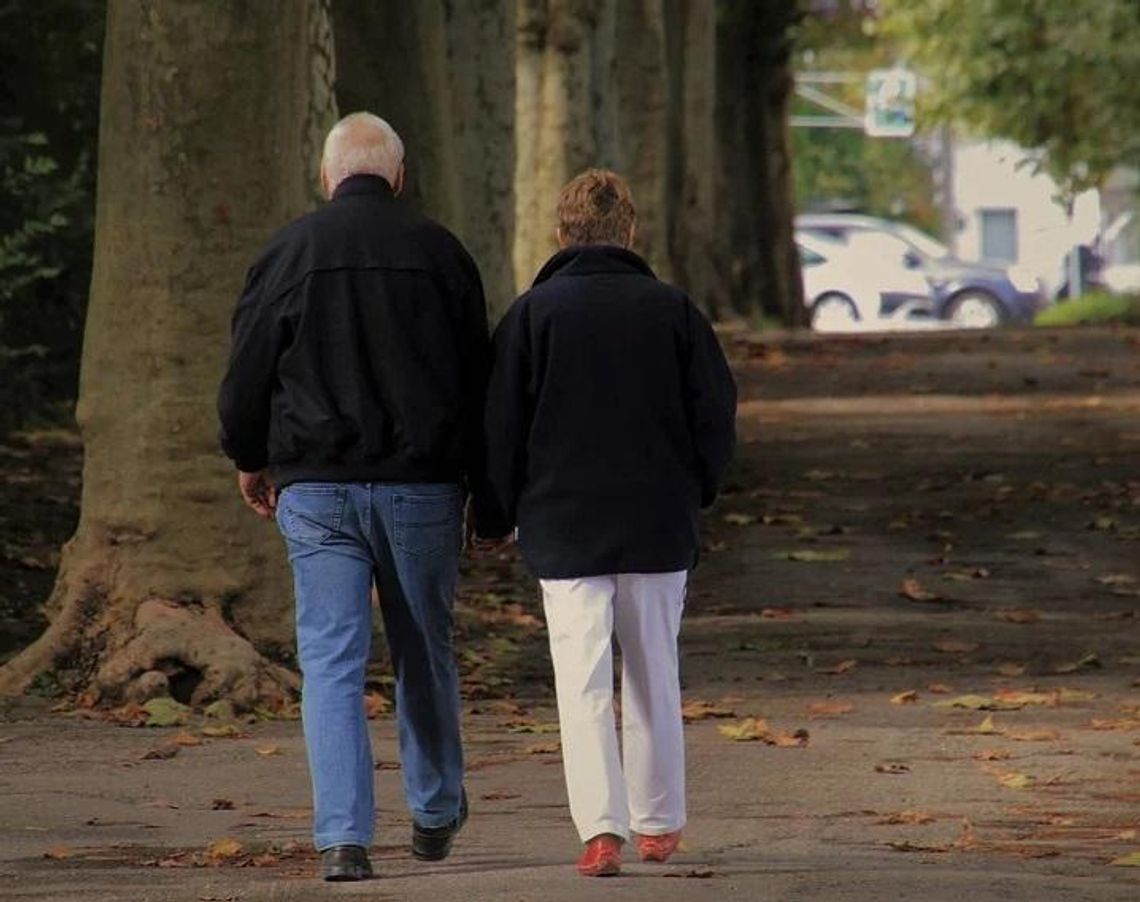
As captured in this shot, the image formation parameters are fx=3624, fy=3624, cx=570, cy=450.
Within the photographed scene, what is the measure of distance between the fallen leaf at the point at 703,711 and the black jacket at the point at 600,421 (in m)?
3.73

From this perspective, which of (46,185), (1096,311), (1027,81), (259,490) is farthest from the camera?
(1096,311)

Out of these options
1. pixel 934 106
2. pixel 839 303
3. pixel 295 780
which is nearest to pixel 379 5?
pixel 295 780

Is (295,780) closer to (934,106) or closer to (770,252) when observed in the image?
(770,252)

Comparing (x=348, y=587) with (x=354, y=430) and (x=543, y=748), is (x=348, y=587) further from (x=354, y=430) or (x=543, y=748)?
(x=543, y=748)

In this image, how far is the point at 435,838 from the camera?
8.77 meters

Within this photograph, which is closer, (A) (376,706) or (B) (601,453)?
(B) (601,453)

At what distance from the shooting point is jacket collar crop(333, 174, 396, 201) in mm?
8641

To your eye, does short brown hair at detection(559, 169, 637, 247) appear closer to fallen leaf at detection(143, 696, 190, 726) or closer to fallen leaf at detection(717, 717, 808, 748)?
fallen leaf at detection(717, 717, 808, 748)

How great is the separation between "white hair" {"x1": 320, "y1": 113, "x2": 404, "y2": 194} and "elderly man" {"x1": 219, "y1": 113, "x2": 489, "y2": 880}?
2.8 inches

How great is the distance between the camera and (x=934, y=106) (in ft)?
163

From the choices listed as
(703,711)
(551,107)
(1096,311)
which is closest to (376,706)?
(703,711)

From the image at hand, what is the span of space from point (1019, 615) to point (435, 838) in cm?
682

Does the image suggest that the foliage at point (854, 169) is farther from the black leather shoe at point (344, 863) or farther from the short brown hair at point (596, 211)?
the black leather shoe at point (344, 863)

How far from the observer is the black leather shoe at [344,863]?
8367mm
